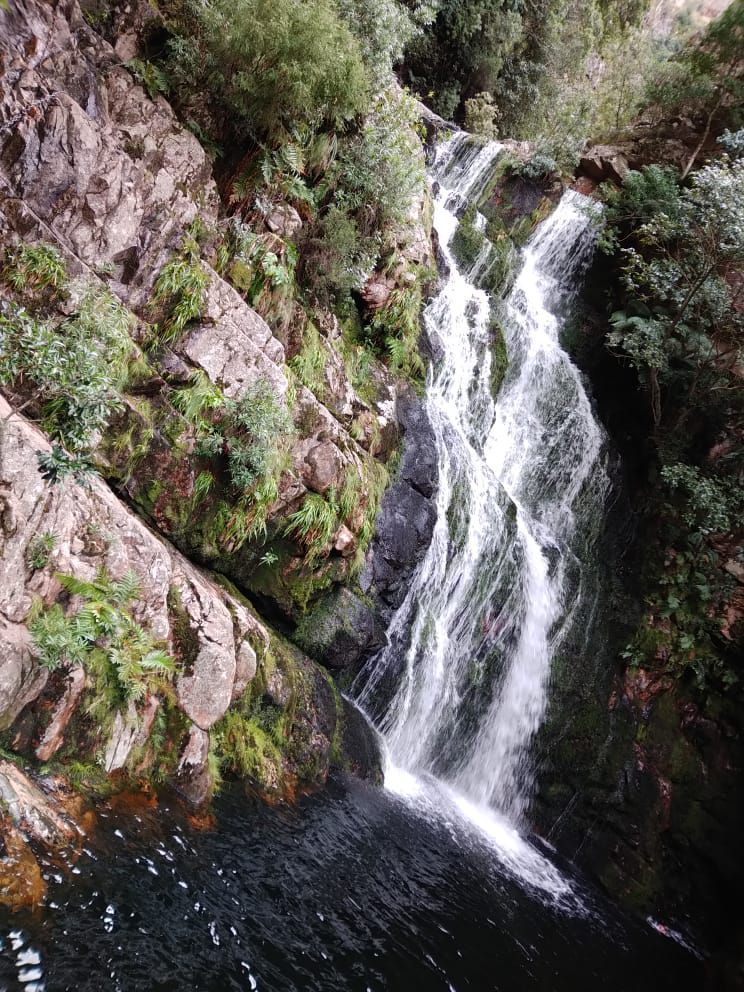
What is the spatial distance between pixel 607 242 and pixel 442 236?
163 inches

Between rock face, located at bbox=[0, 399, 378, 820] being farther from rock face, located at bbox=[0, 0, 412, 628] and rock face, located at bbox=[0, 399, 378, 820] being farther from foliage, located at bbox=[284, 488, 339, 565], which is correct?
foliage, located at bbox=[284, 488, 339, 565]

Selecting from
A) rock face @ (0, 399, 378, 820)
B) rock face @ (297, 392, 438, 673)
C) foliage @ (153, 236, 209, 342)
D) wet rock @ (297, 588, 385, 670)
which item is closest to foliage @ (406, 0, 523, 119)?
rock face @ (297, 392, 438, 673)

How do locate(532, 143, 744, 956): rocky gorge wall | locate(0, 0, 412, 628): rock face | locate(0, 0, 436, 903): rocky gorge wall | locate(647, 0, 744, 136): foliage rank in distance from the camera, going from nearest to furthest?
locate(0, 0, 436, 903): rocky gorge wall
locate(0, 0, 412, 628): rock face
locate(532, 143, 744, 956): rocky gorge wall
locate(647, 0, 744, 136): foliage

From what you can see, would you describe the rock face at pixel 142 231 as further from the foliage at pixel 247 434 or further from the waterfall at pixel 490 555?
the waterfall at pixel 490 555

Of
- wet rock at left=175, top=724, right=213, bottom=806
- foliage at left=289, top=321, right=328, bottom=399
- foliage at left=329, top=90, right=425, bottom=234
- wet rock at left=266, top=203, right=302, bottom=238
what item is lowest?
wet rock at left=175, top=724, right=213, bottom=806

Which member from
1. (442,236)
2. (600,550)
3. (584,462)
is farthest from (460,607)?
(442,236)

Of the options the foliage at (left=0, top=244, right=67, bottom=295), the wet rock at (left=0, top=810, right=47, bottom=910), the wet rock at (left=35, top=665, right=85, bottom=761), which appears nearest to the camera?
the wet rock at (left=0, top=810, right=47, bottom=910)

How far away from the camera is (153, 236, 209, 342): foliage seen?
681 cm

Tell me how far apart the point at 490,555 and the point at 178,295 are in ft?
21.9

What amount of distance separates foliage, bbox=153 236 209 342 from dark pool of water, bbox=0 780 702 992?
5110mm

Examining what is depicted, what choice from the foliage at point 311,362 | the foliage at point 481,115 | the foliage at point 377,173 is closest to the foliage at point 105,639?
the foliage at point 311,362

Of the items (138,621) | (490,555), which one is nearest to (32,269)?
(138,621)

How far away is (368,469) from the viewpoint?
28.9ft

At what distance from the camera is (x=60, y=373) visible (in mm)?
4992
